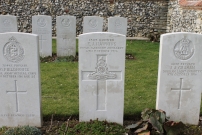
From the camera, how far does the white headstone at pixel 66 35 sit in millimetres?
9984

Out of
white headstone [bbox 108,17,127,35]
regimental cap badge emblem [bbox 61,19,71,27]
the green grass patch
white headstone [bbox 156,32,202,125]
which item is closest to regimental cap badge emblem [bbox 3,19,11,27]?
regimental cap badge emblem [bbox 61,19,71,27]

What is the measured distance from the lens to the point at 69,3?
1526cm

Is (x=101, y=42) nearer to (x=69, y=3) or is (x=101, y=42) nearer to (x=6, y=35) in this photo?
(x=6, y=35)

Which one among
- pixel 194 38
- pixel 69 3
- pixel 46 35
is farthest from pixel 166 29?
pixel 194 38

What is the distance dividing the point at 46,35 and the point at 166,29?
7.69 m

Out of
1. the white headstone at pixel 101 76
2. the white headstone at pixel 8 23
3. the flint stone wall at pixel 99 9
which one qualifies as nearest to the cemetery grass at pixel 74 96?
the white headstone at pixel 101 76

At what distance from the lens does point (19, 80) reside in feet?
15.4

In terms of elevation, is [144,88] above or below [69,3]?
below

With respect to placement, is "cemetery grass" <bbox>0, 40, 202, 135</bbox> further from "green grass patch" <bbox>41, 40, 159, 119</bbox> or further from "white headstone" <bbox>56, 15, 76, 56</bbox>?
"white headstone" <bbox>56, 15, 76, 56</bbox>

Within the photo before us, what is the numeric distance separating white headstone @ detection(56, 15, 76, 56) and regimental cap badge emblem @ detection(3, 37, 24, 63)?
5549 mm

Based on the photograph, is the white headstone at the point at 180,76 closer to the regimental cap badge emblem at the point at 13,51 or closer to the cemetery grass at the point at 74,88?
the cemetery grass at the point at 74,88

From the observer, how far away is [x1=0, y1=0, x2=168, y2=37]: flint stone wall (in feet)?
49.8

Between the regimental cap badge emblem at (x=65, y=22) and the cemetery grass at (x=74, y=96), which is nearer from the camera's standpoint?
the cemetery grass at (x=74, y=96)

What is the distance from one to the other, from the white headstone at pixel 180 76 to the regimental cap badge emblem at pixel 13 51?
92.4 inches
